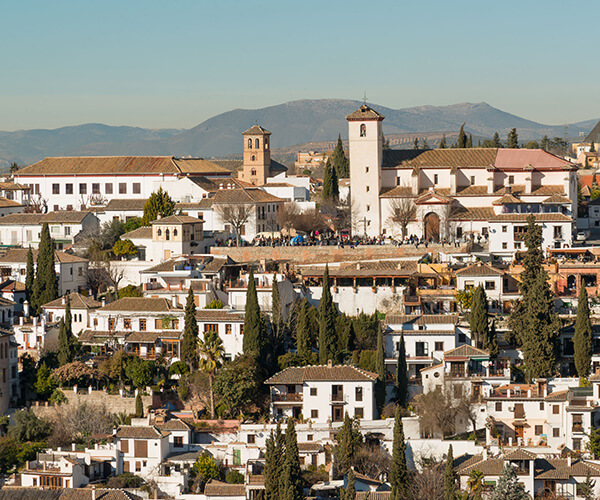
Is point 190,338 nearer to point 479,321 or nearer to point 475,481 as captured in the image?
point 479,321

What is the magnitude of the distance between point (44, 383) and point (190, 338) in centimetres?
621

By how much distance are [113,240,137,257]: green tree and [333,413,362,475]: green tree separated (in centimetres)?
2076

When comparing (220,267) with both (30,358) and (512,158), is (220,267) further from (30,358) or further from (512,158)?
(512,158)

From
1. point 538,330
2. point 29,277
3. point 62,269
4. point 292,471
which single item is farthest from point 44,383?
point 538,330

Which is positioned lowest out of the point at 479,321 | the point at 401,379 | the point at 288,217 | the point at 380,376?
the point at 401,379

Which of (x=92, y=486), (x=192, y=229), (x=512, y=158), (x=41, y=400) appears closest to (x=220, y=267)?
(x=192, y=229)

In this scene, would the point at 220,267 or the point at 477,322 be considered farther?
the point at 220,267

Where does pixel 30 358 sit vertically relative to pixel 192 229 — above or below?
below

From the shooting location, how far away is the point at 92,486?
4134 cm

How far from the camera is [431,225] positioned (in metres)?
62.2

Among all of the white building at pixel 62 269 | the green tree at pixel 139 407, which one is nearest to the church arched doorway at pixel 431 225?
the white building at pixel 62 269

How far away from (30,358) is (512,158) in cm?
3072

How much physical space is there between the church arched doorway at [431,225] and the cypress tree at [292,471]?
2495cm

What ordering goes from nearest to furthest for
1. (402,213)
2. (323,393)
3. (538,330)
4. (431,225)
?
(323,393), (538,330), (431,225), (402,213)
